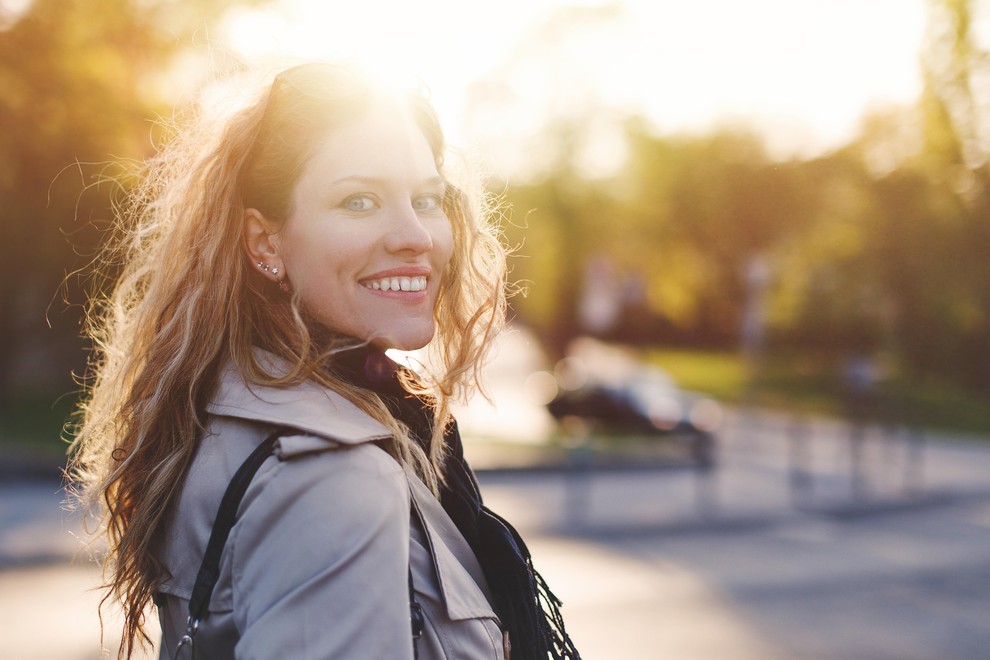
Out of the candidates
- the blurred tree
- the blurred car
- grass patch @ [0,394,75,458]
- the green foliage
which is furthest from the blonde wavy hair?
the blurred car

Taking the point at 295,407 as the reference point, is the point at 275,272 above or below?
above

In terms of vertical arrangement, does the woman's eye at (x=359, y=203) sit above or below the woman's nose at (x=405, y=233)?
above

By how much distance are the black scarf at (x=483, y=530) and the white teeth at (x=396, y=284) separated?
0.11 m

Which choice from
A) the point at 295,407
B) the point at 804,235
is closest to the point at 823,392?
the point at 804,235

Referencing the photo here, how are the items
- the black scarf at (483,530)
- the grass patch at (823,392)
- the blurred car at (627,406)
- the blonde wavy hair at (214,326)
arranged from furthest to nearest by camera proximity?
the grass patch at (823,392) → the blurred car at (627,406) → the black scarf at (483,530) → the blonde wavy hair at (214,326)

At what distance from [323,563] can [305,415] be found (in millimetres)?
236

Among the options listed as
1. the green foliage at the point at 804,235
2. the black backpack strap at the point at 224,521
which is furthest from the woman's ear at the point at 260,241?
the green foliage at the point at 804,235

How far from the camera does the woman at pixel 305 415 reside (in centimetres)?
122

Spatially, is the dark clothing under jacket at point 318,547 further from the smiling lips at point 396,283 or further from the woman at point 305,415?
the smiling lips at point 396,283

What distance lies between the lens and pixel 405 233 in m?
1.61

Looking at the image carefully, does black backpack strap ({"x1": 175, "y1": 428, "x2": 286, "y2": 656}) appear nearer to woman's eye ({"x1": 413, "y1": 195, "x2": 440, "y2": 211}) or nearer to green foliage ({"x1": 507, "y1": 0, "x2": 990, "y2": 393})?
woman's eye ({"x1": 413, "y1": 195, "x2": 440, "y2": 211})

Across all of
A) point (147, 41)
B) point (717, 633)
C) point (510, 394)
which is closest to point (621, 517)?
point (717, 633)

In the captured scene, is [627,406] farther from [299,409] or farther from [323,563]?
[323,563]

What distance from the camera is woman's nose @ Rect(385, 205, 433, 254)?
160cm
